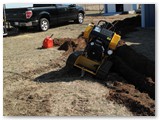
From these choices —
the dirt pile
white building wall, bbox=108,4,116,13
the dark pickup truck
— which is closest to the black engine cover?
the dirt pile

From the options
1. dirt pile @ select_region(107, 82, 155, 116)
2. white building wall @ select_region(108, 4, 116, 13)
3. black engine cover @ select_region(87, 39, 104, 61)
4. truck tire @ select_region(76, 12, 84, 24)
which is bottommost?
dirt pile @ select_region(107, 82, 155, 116)

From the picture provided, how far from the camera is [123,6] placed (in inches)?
958

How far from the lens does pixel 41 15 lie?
15273mm

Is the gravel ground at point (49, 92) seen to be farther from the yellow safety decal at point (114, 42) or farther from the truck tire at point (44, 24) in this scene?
the truck tire at point (44, 24)

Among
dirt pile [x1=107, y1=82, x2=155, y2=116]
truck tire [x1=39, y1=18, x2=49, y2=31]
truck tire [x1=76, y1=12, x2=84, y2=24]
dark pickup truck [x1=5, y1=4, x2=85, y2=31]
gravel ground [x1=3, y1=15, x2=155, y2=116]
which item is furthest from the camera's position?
truck tire [x1=76, y1=12, x2=84, y2=24]

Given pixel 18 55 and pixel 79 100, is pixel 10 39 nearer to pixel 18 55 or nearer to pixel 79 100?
pixel 18 55

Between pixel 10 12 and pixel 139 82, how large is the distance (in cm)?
966

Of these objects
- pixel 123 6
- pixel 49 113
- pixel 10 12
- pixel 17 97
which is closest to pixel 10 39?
pixel 10 12

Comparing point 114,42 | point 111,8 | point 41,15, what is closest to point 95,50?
point 114,42

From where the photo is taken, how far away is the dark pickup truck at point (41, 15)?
14.6m

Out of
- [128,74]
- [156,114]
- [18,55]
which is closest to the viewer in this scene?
[156,114]

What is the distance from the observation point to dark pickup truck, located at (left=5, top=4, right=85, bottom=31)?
14.6m

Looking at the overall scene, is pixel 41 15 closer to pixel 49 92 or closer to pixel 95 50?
pixel 95 50

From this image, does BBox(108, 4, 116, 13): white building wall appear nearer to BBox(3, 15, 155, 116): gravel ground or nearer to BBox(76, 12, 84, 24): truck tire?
BBox(76, 12, 84, 24): truck tire
